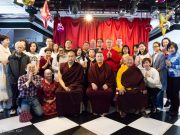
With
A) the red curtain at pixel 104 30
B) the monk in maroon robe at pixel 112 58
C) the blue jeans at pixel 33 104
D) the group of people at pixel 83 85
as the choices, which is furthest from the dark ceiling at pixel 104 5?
the blue jeans at pixel 33 104

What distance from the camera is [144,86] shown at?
3.12 metres

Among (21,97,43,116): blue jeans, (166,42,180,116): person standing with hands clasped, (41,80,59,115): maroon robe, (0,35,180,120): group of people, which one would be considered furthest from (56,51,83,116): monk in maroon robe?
(166,42,180,116): person standing with hands clasped

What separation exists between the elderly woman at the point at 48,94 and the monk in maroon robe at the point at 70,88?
198 mm

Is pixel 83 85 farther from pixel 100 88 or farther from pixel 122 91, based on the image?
pixel 122 91

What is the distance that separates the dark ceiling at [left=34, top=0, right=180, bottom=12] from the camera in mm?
4828

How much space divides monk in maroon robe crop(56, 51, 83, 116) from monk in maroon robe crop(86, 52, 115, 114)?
0.20 m

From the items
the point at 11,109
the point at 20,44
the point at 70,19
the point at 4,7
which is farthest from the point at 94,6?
the point at 11,109

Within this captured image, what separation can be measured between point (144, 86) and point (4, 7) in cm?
541

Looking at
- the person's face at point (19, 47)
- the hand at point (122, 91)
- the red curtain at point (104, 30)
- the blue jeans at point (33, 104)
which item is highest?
the red curtain at point (104, 30)

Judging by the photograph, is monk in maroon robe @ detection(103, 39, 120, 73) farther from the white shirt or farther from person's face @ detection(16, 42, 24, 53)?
person's face @ detection(16, 42, 24, 53)

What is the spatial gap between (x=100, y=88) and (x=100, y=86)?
0.15 ft

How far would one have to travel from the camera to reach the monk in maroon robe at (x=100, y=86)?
3.03 m

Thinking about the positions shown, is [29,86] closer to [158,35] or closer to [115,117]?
[115,117]

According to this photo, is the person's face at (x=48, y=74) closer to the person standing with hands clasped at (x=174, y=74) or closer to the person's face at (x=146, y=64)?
the person's face at (x=146, y=64)
